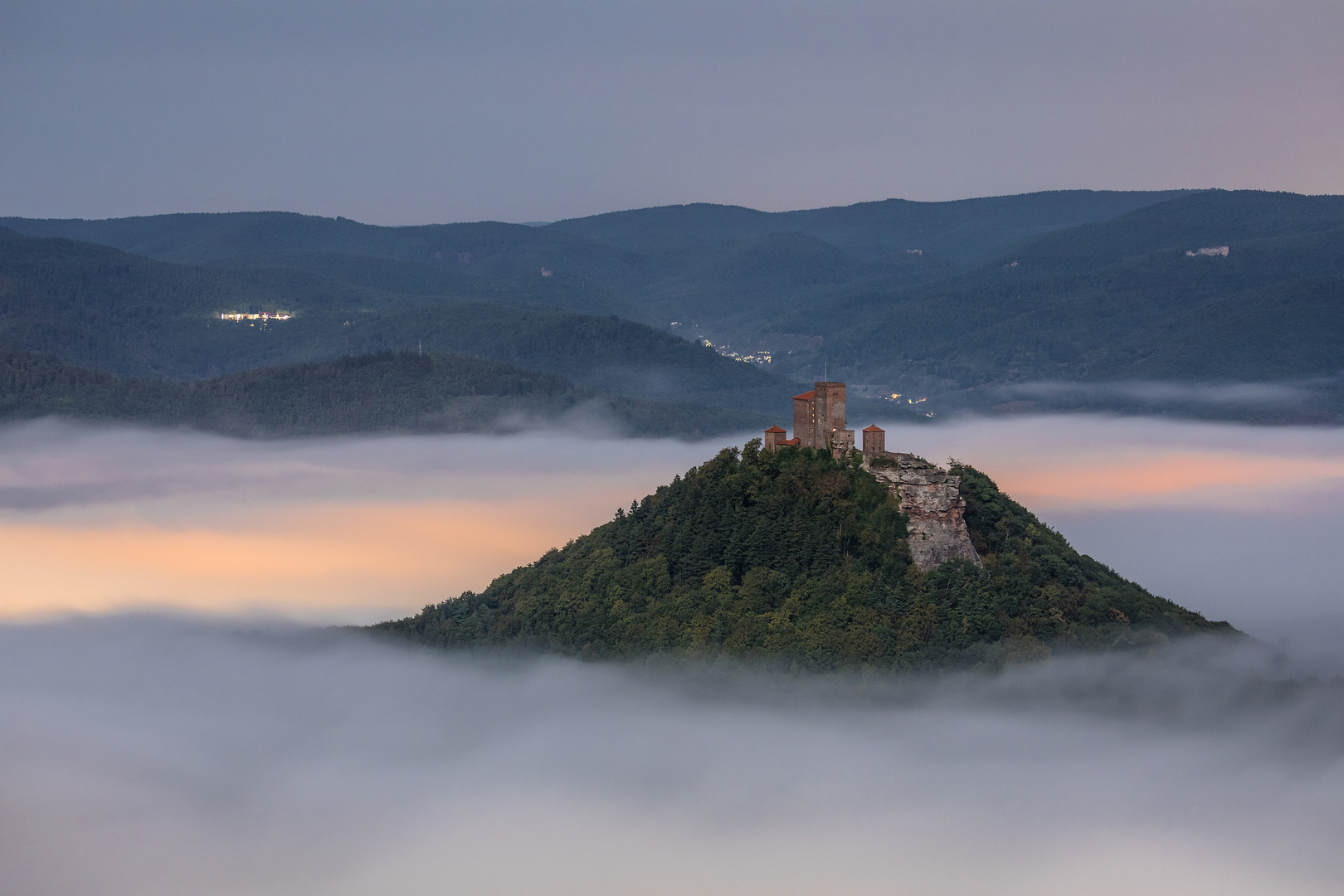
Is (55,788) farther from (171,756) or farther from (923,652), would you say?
(923,652)

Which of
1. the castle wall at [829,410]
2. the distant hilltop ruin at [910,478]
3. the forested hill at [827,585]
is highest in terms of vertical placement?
the castle wall at [829,410]

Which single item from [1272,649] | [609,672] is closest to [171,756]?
[609,672]

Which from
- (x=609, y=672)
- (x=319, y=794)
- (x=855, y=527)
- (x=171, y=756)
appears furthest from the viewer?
(x=171, y=756)

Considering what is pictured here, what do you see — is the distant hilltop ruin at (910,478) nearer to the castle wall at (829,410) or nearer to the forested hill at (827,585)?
the castle wall at (829,410)

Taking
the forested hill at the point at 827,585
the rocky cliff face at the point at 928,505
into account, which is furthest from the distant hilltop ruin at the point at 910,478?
the forested hill at the point at 827,585

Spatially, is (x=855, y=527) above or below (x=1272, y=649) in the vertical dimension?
above
